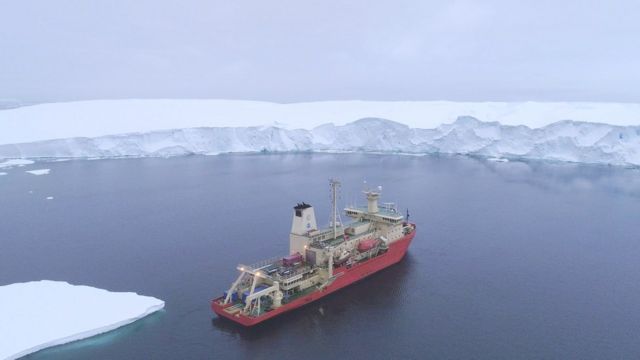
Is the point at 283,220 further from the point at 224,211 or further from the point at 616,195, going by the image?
the point at 616,195

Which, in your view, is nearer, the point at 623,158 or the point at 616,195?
the point at 616,195

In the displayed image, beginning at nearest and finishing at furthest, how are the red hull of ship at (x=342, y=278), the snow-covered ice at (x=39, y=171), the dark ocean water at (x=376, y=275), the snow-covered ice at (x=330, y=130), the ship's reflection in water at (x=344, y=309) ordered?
the dark ocean water at (x=376, y=275), the red hull of ship at (x=342, y=278), the ship's reflection in water at (x=344, y=309), the snow-covered ice at (x=39, y=171), the snow-covered ice at (x=330, y=130)

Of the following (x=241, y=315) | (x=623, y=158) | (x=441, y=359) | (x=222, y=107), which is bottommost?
(x=441, y=359)

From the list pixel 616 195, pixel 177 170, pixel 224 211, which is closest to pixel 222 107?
pixel 177 170

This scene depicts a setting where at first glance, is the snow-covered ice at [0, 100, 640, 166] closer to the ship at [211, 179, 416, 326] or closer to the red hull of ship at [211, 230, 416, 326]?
the ship at [211, 179, 416, 326]

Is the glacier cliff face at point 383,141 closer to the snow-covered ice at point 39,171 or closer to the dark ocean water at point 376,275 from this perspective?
the snow-covered ice at point 39,171

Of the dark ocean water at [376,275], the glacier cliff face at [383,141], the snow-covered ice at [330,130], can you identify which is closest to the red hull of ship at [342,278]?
the dark ocean water at [376,275]

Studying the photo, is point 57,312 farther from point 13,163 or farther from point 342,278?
point 13,163
